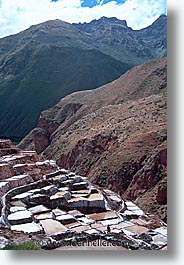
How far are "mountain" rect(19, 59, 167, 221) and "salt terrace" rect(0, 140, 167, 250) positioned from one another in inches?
14.6

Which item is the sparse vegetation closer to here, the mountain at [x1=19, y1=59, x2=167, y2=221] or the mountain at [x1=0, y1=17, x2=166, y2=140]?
the mountain at [x1=19, y1=59, x2=167, y2=221]

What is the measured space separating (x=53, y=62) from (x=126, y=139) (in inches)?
639

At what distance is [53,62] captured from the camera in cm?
2702

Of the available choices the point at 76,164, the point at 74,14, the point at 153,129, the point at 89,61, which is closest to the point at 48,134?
the point at 76,164

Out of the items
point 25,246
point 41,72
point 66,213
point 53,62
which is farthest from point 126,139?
point 53,62

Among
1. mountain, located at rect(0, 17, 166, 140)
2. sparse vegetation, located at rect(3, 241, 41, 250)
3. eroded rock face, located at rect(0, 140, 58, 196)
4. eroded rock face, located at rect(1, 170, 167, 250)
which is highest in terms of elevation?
mountain, located at rect(0, 17, 166, 140)

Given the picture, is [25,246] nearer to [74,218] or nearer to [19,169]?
[74,218]

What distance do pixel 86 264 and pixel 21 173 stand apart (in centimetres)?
128

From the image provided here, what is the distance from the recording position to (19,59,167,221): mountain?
A: 8.03 meters

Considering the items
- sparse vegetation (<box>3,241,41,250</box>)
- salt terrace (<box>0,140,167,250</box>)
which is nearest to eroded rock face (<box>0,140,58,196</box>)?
salt terrace (<box>0,140,167,250</box>)

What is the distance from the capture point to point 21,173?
16.4 ft

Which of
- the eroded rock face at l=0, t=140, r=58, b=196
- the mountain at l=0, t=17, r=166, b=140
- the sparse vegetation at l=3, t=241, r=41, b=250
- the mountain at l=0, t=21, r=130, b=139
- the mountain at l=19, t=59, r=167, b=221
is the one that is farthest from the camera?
the mountain at l=0, t=21, r=130, b=139

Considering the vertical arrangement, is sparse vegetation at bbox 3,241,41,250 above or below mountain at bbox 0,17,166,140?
below

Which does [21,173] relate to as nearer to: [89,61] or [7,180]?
[7,180]
